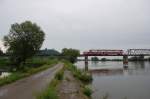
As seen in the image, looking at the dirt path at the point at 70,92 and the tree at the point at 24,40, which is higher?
the tree at the point at 24,40

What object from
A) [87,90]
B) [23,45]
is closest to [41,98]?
[87,90]

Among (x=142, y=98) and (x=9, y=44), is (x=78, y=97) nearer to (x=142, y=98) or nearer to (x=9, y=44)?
(x=142, y=98)

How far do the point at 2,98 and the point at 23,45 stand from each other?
40.0 meters

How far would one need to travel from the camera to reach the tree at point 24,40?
57.1 m

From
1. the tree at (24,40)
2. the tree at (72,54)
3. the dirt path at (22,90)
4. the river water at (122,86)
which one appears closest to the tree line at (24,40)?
the tree at (24,40)

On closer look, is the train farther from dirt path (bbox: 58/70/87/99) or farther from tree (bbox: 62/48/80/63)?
dirt path (bbox: 58/70/87/99)

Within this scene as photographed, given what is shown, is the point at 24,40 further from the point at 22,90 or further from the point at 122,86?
the point at 22,90

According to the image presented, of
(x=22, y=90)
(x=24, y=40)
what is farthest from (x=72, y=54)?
(x=22, y=90)

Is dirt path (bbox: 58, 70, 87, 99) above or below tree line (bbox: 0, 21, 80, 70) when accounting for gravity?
below

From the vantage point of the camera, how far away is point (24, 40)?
188ft

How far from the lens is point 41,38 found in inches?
2311

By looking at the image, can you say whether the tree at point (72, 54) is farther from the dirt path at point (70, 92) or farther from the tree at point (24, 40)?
the dirt path at point (70, 92)

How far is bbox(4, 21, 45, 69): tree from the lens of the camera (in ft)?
187

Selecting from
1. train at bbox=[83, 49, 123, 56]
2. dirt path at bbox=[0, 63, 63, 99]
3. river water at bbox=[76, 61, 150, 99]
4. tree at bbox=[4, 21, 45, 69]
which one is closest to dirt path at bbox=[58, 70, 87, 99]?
dirt path at bbox=[0, 63, 63, 99]
